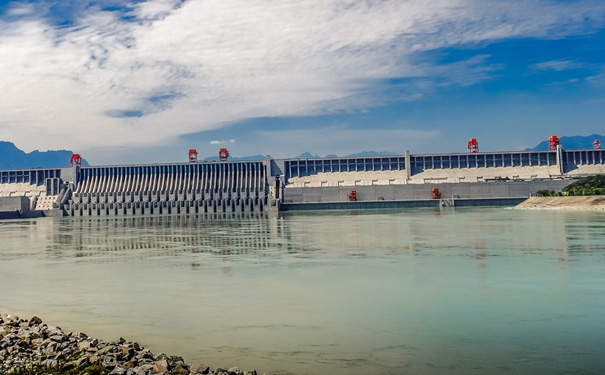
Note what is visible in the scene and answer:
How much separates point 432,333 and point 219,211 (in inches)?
2678

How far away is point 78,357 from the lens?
804 cm

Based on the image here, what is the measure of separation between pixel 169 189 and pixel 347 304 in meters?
75.3

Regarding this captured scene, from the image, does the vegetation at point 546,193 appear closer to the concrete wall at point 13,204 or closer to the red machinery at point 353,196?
the red machinery at point 353,196

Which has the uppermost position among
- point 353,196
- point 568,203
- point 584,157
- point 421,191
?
point 584,157

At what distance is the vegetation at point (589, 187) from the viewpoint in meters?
54.5

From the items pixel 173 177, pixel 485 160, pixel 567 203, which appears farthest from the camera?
pixel 173 177

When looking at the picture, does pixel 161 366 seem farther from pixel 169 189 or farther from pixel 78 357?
pixel 169 189

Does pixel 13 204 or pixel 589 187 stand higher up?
pixel 13 204

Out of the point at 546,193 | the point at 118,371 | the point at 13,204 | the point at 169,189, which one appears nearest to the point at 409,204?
the point at 546,193

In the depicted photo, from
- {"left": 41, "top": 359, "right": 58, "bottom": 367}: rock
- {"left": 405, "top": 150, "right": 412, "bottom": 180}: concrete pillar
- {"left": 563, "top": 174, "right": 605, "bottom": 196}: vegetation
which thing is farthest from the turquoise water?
{"left": 405, "top": 150, "right": 412, "bottom": 180}: concrete pillar

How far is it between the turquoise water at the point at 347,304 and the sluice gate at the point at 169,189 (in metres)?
54.4

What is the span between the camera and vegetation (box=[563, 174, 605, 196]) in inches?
2147

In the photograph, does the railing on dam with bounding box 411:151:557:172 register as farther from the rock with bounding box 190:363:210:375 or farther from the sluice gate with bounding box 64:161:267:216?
the rock with bounding box 190:363:210:375

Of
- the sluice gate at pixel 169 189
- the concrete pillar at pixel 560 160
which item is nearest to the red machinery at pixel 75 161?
the sluice gate at pixel 169 189
